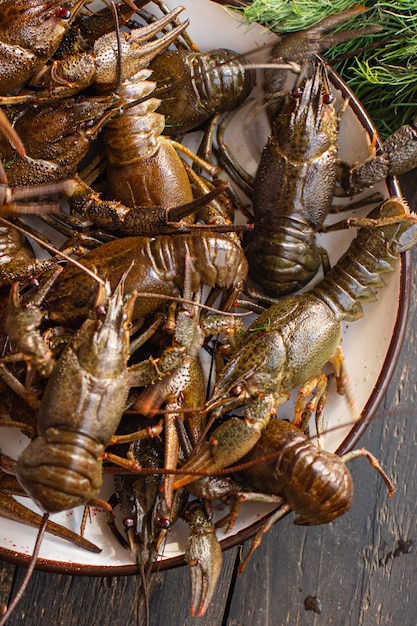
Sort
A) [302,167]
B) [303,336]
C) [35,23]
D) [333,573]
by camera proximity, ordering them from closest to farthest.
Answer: [35,23], [303,336], [302,167], [333,573]

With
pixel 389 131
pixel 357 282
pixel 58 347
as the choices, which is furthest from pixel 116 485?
pixel 389 131

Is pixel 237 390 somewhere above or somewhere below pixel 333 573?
above

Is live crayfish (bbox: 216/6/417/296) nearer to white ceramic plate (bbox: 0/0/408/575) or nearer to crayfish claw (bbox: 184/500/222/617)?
white ceramic plate (bbox: 0/0/408/575)

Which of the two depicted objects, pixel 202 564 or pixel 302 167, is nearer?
pixel 202 564

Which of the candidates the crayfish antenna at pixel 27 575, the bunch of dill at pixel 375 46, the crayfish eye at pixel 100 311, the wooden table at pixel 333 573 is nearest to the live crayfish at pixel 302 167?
the bunch of dill at pixel 375 46

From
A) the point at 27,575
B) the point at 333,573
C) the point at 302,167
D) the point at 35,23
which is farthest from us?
the point at 333,573

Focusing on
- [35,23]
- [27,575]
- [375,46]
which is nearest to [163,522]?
[27,575]

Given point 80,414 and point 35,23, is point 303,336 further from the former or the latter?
point 35,23

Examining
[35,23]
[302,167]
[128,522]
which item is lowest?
[128,522]

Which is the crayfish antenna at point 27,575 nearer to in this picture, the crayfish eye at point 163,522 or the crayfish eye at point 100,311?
the crayfish eye at point 163,522
